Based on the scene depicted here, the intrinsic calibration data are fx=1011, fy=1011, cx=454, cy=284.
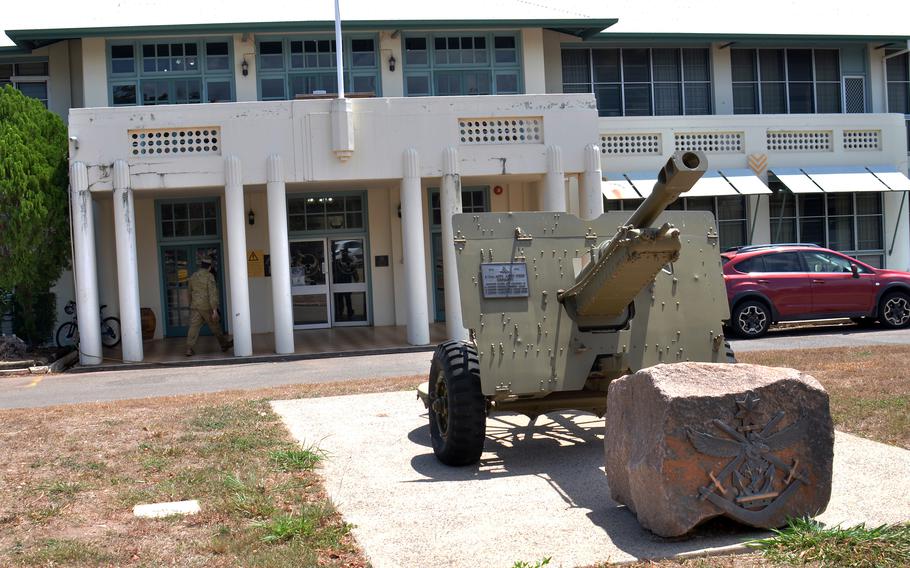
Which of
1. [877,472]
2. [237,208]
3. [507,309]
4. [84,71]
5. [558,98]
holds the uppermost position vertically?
[84,71]

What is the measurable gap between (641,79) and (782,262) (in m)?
7.35

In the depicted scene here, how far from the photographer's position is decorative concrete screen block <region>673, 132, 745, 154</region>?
2206cm

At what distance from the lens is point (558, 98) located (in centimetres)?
1812

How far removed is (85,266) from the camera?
17156 millimetres

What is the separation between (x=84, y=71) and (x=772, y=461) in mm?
18171

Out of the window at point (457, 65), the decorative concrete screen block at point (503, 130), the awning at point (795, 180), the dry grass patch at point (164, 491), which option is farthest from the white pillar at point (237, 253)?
the awning at point (795, 180)

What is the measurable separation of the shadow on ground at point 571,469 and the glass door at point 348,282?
12747mm

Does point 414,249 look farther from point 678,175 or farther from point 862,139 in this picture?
point 678,175

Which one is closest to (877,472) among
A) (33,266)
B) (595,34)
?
(33,266)

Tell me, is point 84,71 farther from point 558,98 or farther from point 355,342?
point 558,98

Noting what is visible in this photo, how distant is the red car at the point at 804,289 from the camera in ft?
56.6

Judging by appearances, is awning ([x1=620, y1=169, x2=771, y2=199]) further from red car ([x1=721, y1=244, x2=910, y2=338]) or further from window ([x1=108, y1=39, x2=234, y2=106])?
window ([x1=108, y1=39, x2=234, y2=106])

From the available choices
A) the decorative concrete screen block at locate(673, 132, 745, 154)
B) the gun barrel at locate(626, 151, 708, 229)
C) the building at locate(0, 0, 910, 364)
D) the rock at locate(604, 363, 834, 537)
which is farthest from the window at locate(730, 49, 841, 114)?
the rock at locate(604, 363, 834, 537)

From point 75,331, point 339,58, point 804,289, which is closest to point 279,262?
point 339,58
